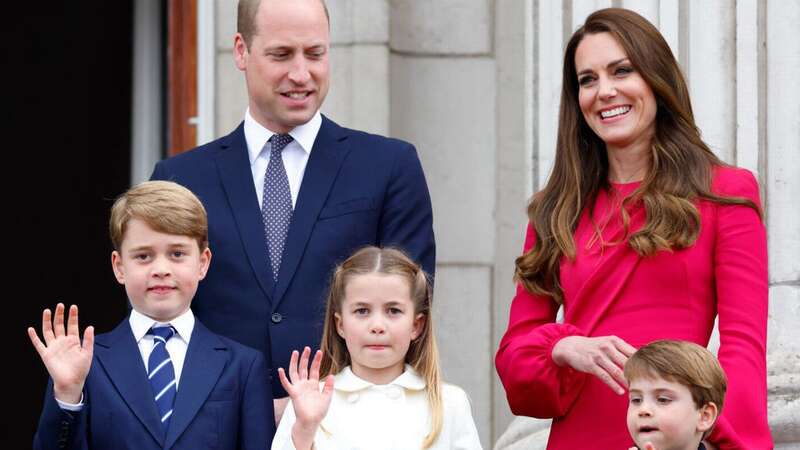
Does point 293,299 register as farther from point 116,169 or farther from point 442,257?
point 116,169

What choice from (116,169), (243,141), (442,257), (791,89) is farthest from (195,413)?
(116,169)

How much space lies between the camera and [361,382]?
404cm

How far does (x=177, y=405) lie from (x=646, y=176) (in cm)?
120

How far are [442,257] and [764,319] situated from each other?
2.75 metres

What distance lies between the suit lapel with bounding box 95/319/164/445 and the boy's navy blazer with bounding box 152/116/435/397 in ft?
0.89

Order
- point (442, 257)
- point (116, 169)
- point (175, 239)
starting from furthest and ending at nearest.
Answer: point (116, 169) → point (442, 257) → point (175, 239)

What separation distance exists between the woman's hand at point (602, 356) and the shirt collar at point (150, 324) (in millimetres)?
899

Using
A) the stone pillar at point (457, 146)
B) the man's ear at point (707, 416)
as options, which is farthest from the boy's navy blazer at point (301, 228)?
the stone pillar at point (457, 146)

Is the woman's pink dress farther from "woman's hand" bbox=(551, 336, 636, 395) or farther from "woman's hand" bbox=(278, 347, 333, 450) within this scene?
"woman's hand" bbox=(278, 347, 333, 450)

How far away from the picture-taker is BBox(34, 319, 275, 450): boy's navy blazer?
3939 mm

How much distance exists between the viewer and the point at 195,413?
3977 millimetres

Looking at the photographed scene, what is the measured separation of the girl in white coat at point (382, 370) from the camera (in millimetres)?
3977

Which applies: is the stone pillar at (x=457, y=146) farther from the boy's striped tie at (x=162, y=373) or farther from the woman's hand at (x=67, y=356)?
the woman's hand at (x=67, y=356)

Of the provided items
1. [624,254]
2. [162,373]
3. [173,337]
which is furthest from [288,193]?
[624,254]
